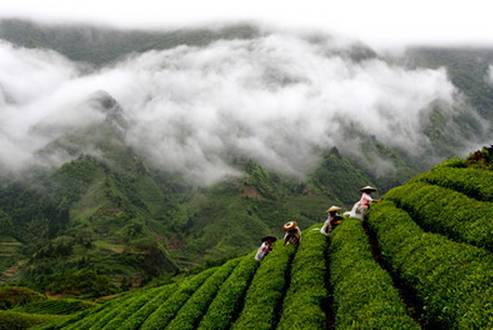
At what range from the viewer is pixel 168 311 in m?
35.1

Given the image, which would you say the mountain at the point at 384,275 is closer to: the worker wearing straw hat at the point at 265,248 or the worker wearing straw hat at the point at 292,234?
the worker wearing straw hat at the point at 265,248

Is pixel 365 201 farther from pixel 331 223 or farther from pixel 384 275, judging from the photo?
pixel 384 275

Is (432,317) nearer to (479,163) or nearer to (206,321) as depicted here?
(206,321)

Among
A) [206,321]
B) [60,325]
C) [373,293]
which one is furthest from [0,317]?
[373,293]

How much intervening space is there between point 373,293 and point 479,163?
18537 millimetres

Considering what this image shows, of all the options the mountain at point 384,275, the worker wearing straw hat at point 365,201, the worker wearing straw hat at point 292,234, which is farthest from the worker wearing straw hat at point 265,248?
the worker wearing straw hat at point 365,201

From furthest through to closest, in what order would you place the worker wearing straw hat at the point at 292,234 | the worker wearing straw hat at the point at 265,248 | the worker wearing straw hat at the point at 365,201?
the worker wearing straw hat at the point at 265,248 → the worker wearing straw hat at the point at 292,234 → the worker wearing straw hat at the point at 365,201

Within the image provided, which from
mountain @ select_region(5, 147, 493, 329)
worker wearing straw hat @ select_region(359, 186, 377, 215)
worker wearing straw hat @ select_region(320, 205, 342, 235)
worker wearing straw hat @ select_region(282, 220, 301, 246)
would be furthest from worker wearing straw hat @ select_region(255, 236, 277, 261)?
worker wearing straw hat @ select_region(359, 186, 377, 215)

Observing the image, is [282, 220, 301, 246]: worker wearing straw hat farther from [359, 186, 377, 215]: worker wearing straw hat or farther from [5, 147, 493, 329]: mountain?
[359, 186, 377, 215]: worker wearing straw hat

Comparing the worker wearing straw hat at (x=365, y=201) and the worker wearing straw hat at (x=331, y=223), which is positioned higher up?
the worker wearing straw hat at (x=365, y=201)

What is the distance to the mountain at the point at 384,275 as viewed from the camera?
60.3 ft

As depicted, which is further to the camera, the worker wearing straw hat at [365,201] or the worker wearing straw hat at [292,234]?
the worker wearing straw hat at [292,234]

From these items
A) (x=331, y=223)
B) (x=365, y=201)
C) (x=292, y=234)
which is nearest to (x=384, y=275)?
(x=365, y=201)

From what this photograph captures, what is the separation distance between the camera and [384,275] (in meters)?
23.0
